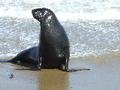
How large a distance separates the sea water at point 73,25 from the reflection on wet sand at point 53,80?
1.10 metres

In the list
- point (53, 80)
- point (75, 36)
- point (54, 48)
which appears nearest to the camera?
point (53, 80)

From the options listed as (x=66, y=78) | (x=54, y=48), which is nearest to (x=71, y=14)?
(x=54, y=48)

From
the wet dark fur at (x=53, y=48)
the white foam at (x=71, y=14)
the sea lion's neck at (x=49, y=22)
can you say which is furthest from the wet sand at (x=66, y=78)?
the white foam at (x=71, y=14)

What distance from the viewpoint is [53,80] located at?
5906 mm

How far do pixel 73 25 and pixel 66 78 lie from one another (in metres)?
3.60

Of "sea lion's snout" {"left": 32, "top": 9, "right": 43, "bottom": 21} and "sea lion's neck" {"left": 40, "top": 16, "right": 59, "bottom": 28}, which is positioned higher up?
"sea lion's snout" {"left": 32, "top": 9, "right": 43, "bottom": 21}

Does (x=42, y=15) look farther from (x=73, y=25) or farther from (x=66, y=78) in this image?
(x=73, y=25)

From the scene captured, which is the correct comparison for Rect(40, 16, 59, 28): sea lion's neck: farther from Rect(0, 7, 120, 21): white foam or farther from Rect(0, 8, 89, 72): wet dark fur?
Rect(0, 7, 120, 21): white foam

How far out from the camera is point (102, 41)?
828 cm

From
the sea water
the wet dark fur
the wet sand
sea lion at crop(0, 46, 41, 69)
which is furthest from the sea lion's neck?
the sea water

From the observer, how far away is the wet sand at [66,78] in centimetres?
559

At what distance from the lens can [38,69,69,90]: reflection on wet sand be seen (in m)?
5.60

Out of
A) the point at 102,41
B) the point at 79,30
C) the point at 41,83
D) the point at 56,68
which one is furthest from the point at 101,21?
the point at 41,83

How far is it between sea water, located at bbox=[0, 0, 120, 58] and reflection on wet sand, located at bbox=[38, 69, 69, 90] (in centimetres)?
110
